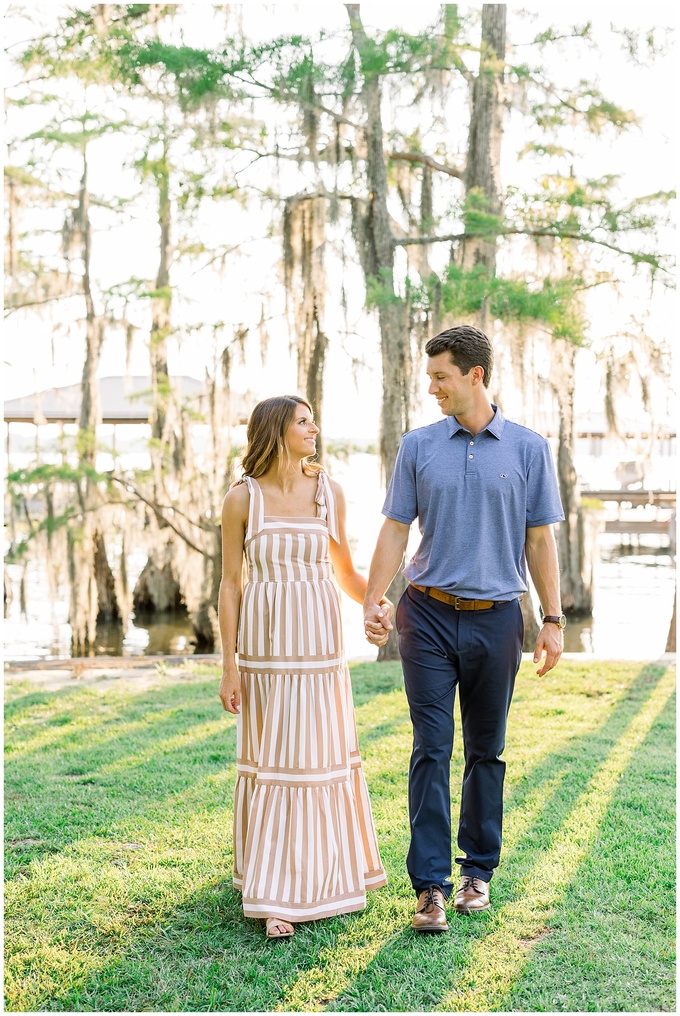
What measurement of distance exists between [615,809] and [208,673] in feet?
14.4

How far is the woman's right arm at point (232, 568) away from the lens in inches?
129

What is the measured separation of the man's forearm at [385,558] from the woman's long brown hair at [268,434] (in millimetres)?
438

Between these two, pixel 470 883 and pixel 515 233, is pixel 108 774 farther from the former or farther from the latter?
pixel 515 233

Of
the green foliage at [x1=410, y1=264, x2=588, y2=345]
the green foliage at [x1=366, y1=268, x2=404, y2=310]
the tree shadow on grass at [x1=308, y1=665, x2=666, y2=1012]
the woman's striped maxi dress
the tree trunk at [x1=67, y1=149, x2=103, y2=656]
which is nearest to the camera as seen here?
the tree shadow on grass at [x1=308, y1=665, x2=666, y2=1012]

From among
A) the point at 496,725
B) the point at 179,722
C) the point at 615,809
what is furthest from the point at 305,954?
the point at 179,722

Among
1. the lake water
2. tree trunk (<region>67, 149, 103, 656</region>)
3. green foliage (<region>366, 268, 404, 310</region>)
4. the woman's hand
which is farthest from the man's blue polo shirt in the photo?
tree trunk (<region>67, 149, 103, 656</region>)

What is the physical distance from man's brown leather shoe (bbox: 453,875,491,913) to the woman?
285mm

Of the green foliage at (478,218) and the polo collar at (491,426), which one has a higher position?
the green foliage at (478,218)

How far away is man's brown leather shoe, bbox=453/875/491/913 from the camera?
3.23 metres

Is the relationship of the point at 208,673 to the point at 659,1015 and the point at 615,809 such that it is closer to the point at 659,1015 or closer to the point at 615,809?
the point at 615,809

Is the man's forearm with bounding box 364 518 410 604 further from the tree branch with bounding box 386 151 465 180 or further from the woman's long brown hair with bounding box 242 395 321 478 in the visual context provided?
the tree branch with bounding box 386 151 465 180

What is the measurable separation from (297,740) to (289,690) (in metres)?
0.17

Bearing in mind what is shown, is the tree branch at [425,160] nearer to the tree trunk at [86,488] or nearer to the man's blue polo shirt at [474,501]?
the tree trunk at [86,488]

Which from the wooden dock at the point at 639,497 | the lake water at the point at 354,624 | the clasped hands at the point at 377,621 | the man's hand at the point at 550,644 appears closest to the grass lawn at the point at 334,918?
the man's hand at the point at 550,644
